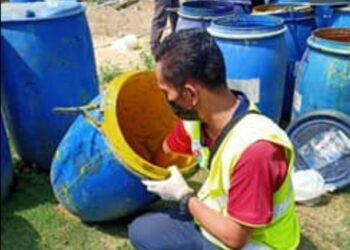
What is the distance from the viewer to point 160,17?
5.03 meters

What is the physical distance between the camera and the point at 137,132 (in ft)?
9.25

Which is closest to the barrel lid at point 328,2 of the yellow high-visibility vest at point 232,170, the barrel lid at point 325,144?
the barrel lid at point 325,144

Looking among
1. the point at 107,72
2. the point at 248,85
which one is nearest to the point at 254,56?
the point at 248,85

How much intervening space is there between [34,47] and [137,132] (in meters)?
0.66

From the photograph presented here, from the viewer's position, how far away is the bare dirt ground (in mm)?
5508

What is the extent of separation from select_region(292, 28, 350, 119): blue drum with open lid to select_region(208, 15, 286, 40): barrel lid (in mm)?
237

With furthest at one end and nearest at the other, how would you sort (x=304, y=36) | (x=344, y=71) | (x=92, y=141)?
(x=304, y=36) < (x=344, y=71) < (x=92, y=141)

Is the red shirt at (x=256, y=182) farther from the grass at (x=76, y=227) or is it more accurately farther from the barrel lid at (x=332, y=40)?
the barrel lid at (x=332, y=40)

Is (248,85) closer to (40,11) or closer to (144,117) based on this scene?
(144,117)

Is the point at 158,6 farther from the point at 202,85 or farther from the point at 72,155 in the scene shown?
the point at 202,85

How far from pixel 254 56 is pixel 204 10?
624 mm

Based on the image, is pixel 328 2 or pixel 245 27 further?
pixel 328 2

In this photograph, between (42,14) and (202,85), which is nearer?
(202,85)

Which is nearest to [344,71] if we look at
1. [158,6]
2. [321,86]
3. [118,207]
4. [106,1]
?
[321,86]
